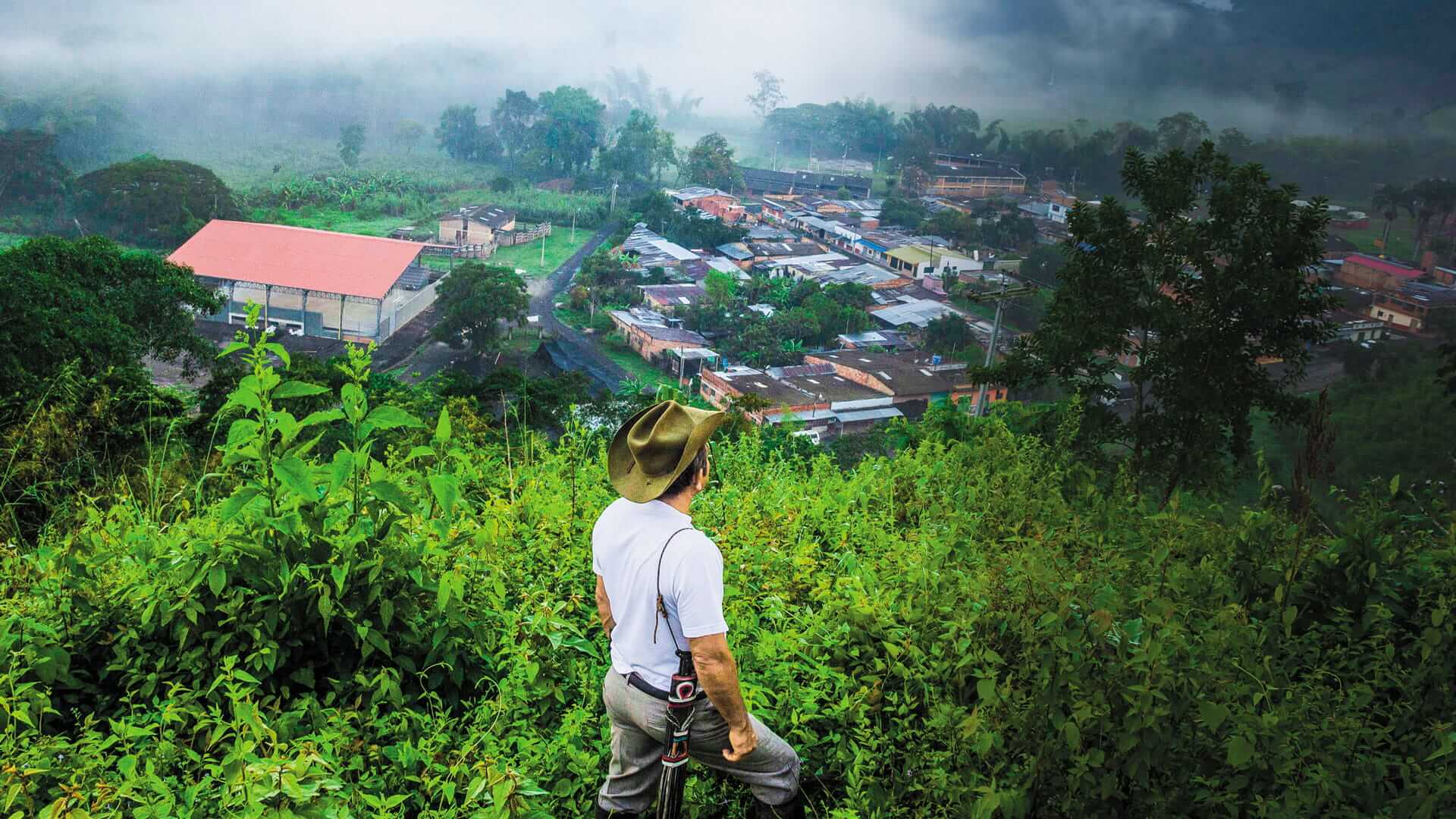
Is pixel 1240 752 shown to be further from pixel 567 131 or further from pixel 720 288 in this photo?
pixel 567 131

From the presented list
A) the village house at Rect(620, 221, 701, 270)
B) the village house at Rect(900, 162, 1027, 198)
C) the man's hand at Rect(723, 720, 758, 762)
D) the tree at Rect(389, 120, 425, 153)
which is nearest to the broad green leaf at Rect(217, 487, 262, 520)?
the man's hand at Rect(723, 720, 758, 762)

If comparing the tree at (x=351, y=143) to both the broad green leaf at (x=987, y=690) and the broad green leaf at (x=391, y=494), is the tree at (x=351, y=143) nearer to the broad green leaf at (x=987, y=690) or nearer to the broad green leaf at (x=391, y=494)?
the broad green leaf at (x=391, y=494)

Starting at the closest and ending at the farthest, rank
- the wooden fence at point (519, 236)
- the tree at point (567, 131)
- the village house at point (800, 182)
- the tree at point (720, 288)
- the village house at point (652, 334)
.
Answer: the village house at point (652, 334), the tree at point (720, 288), the wooden fence at point (519, 236), the village house at point (800, 182), the tree at point (567, 131)

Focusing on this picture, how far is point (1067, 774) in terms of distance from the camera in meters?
1.66

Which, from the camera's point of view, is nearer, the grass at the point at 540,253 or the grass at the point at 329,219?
the grass at the point at 540,253

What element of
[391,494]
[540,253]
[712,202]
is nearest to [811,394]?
[540,253]

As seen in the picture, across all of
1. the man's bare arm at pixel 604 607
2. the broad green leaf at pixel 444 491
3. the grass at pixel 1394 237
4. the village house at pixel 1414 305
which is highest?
the grass at pixel 1394 237

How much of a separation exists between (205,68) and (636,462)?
26.6 metres

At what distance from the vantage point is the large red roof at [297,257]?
54.3 ft

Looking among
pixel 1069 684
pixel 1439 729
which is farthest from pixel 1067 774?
pixel 1439 729

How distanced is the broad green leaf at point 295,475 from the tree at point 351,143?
22337 mm

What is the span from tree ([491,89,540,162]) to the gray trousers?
22013 millimetres

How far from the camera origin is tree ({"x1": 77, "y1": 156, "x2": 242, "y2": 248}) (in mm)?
17969

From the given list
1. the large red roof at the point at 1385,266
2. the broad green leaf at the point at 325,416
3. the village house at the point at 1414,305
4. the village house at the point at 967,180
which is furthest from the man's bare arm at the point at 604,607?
the village house at the point at 967,180
